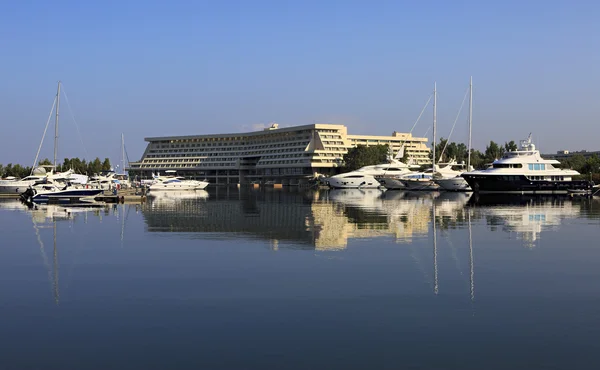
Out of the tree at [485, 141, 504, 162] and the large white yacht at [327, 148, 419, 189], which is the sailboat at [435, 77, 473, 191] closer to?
the large white yacht at [327, 148, 419, 189]

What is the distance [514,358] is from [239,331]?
5.33m

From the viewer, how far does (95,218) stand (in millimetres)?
43438

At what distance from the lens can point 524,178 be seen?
80.4 metres

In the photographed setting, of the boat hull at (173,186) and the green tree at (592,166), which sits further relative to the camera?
the green tree at (592,166)

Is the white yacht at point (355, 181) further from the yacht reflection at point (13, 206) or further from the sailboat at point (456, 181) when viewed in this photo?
the yacht reflection at point (13, 206)

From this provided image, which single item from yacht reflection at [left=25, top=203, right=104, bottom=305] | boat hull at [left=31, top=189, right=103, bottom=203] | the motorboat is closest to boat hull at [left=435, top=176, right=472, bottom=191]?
the motorboat

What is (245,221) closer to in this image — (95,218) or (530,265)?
(95,218)

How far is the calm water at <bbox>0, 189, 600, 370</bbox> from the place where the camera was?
11461mm

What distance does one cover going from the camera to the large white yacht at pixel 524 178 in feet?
264

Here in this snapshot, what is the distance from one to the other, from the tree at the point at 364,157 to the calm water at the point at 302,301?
134189 mm

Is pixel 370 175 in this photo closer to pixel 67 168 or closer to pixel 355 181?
pixel 355 181

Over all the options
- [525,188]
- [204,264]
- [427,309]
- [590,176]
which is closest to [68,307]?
[204,264]

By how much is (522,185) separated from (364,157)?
87157 millimetres

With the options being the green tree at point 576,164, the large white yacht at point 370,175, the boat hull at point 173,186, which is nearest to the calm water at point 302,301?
the boat hull at point 173,186
